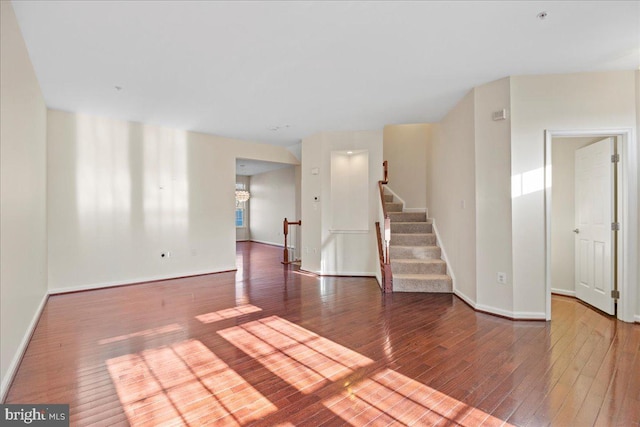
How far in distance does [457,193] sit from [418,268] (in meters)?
1.39

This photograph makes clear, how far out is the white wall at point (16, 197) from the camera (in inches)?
82.5

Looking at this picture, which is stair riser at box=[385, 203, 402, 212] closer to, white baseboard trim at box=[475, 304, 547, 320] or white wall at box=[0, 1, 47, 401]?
white baseboard trim at box=[475, 304, 547, 320]

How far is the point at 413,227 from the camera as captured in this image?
5.71 meters

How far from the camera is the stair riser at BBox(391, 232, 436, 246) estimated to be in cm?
544

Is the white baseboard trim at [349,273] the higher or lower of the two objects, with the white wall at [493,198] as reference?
lower

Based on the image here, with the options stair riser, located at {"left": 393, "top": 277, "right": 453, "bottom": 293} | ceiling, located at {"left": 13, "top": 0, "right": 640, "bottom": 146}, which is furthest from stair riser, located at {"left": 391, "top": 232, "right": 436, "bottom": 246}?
ceiling, located at {"left": 13, "top": 0, "right": 640, "bottom": 146}

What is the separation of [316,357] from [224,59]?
304cm

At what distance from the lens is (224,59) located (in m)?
3.08

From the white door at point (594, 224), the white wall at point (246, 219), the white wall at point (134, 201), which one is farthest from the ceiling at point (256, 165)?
the white door at point (594, 224)

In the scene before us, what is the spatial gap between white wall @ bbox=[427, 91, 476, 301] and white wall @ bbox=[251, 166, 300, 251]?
5.11 m

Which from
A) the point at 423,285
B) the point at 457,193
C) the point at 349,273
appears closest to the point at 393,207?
the point at 349,273

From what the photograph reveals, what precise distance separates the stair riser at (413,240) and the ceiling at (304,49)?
229 cm

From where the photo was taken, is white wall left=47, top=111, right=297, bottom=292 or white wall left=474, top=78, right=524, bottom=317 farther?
white wall left=47, top=111, right=297, bottom=292

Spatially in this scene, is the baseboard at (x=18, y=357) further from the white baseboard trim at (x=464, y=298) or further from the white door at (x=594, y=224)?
the white door at (x=594, y=224)
